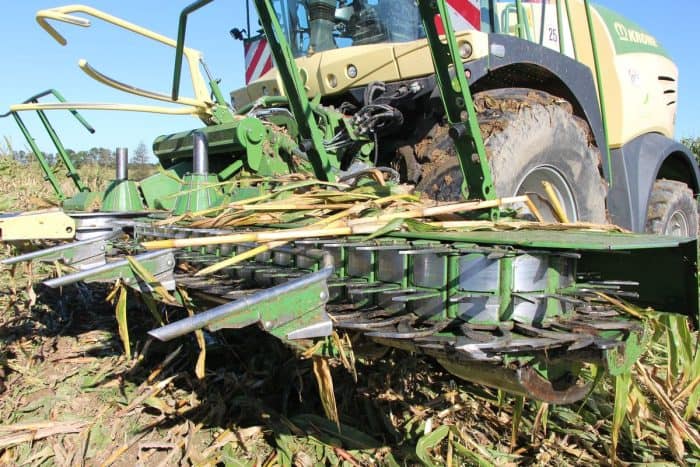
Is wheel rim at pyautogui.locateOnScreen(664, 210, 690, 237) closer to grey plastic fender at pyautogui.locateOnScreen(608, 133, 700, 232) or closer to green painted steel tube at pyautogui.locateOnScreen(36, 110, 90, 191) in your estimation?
grey plastic fender at pyautogui.locateOnScreen(608, 133, 700, 232)

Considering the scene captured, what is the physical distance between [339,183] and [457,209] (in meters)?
0.85

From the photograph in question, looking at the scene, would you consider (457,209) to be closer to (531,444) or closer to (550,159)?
(531,444)

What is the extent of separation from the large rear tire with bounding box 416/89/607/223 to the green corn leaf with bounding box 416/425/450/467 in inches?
46.8

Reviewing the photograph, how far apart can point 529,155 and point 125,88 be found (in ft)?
8.75

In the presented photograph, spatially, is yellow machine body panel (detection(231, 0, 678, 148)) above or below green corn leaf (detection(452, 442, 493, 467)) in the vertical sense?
above

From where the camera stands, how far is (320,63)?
3.92m

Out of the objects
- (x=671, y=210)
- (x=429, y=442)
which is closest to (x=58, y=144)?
(x=429, y=442)

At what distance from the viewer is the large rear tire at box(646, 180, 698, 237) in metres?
5.24

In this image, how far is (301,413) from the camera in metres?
2.40

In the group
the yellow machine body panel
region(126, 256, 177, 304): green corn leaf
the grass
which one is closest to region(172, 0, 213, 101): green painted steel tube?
the yellow machine body panel

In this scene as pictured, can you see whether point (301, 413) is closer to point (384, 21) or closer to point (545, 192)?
point (545, 192)

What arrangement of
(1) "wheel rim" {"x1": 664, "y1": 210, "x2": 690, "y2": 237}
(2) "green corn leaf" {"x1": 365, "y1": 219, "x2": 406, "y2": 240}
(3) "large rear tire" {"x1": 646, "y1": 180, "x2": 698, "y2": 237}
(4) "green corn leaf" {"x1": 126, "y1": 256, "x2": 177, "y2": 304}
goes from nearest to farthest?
(4) "green corn leaf" {"x1": 126, "y1": 256, "x2": 177, "y2": 304}
(2) "green corn leaf" {"x1": 365, "y1": 219, "x2": 406, "y2": 240}
(3) "large rear tire" {"x1": 646, "y1": 180, "x2": 698, "y2": 237}
(1) "wheel rim" {"x1": 664, "y1": 210, "x2": 690, "y2": 237}

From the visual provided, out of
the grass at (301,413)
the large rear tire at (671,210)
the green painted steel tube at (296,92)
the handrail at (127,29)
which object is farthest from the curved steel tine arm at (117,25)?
the large rear tire at (671,210)

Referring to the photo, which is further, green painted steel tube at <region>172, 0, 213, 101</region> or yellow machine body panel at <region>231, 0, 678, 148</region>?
yellow machine body panel at <region>231, 0, 678, 148</region>
